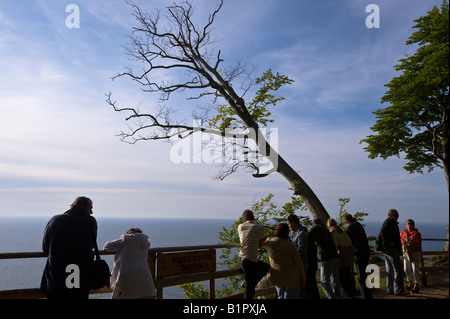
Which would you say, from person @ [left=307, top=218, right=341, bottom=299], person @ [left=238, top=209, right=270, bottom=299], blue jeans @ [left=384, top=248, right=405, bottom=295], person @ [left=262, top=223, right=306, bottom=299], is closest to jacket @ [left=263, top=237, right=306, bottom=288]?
person @ [left=262, top=223, right=306, bottom=299]

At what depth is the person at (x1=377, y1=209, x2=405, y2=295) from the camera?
9.16m

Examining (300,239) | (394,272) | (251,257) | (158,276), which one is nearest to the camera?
(158,276)

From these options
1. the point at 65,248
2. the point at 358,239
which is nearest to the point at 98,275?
the point at 65,248

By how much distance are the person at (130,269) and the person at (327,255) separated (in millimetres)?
3611

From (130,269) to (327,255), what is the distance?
4.36 metres

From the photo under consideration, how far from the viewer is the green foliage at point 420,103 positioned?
1656 cm

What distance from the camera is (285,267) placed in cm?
612

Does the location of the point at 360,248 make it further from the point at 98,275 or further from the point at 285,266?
the point at 98,275

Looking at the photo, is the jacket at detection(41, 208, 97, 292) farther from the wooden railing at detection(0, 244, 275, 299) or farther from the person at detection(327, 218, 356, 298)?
the person at detection(327, 218, 356, 298)

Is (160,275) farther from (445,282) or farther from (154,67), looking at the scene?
(154,67)

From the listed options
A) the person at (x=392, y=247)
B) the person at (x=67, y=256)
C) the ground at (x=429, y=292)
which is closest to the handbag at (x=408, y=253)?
the person at (x=392, y=247)
